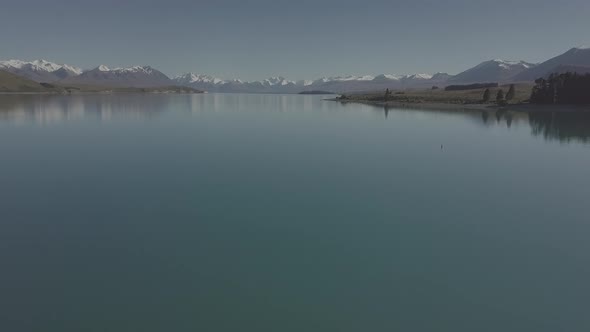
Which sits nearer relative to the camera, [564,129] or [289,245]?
[289,245]

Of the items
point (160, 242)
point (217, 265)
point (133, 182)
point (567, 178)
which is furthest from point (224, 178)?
point (567, 178)

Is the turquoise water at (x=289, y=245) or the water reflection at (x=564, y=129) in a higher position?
the water reflection at (x=564, y=129)

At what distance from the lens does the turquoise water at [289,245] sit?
11.4 metres

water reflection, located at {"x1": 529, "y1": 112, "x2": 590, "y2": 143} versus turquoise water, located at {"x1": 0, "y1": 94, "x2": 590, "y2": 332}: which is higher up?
water reflection, located at {"x1": 529, "y1": 112, "x2": 590, "y2": 143}

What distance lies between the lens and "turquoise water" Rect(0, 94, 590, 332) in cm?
1145

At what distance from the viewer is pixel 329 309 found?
11.7 metres

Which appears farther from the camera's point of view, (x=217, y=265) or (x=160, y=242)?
(x=160, y=242)

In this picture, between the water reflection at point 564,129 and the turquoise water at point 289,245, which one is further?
the water reflection at point 564,129

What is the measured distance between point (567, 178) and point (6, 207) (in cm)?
3745

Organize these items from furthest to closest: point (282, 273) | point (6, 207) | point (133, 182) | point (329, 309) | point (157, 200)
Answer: point (133, 182) < point (157, 200) < point (6, 207) < point (282, 273) < point (329, 309)

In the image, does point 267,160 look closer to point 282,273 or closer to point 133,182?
point 133,182

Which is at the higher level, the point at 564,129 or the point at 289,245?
the point at 564,129

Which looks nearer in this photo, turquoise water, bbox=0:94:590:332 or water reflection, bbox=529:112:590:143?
turquoise water, bbox=0:94:590:332

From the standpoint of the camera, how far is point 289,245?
16.1 m
